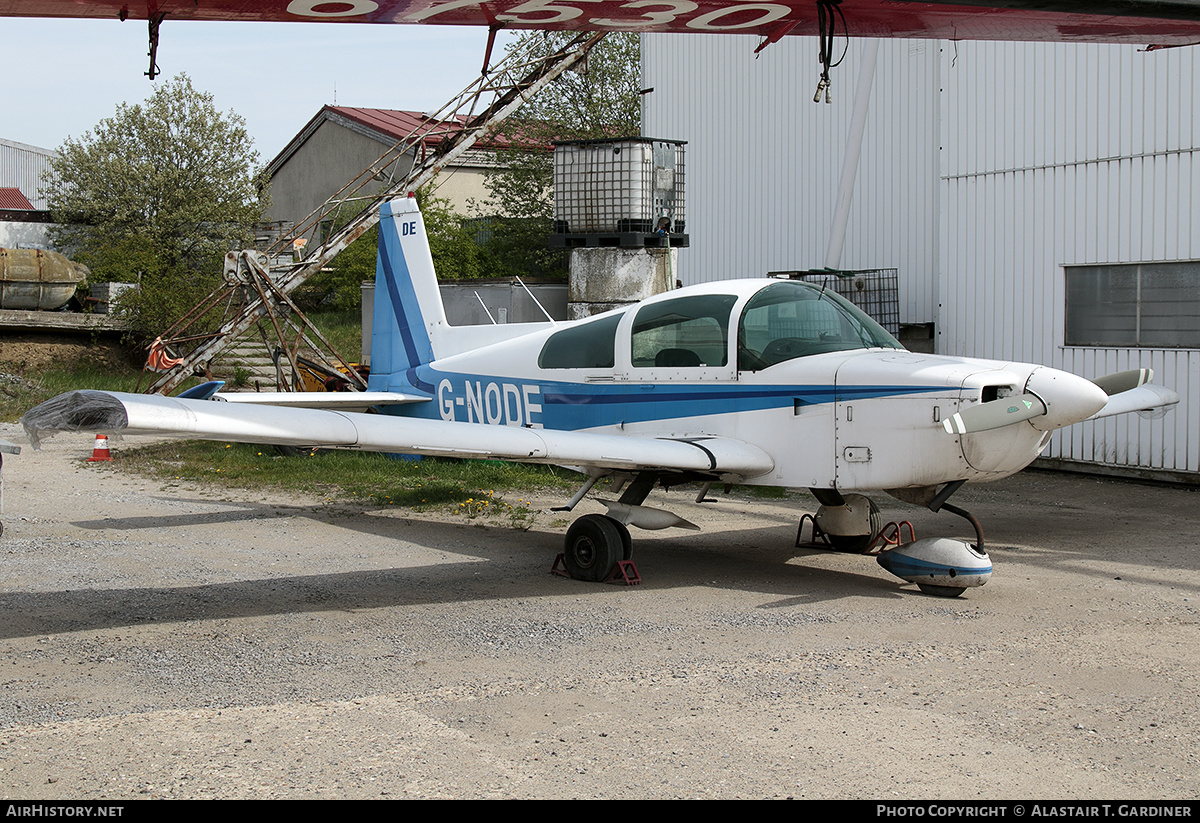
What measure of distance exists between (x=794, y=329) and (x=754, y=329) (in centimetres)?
28

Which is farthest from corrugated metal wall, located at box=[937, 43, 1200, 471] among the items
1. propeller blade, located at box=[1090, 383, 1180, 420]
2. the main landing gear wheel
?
the main landing gear wheel

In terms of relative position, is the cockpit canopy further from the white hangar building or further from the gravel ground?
the white hangar building

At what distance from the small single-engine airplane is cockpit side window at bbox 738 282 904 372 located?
11 mm

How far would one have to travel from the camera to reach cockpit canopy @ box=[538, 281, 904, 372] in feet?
25.1

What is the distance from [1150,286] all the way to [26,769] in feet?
39.3

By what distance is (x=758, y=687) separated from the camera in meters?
5.18

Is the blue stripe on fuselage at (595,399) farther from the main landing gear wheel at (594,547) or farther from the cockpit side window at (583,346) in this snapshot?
the main landing gear wheel at (594,547)

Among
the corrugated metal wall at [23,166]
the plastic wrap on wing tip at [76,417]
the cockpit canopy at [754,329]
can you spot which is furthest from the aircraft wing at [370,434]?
the corrugated metal wall at [23,166]

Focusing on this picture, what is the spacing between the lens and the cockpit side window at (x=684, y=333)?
25.6ft

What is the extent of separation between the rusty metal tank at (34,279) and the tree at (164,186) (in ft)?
15.1

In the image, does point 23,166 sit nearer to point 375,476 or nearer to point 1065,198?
point 375,476

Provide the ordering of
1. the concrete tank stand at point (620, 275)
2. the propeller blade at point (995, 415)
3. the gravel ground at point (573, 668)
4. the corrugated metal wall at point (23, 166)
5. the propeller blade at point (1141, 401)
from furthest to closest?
the corrugated metal wall at point (23, 166) → the concrete tank stand at point (620, 275) → the propeller blade at point (1141, 401) → the propeller blade at point (995, 415) → the gravel ground at point (573, 668)
